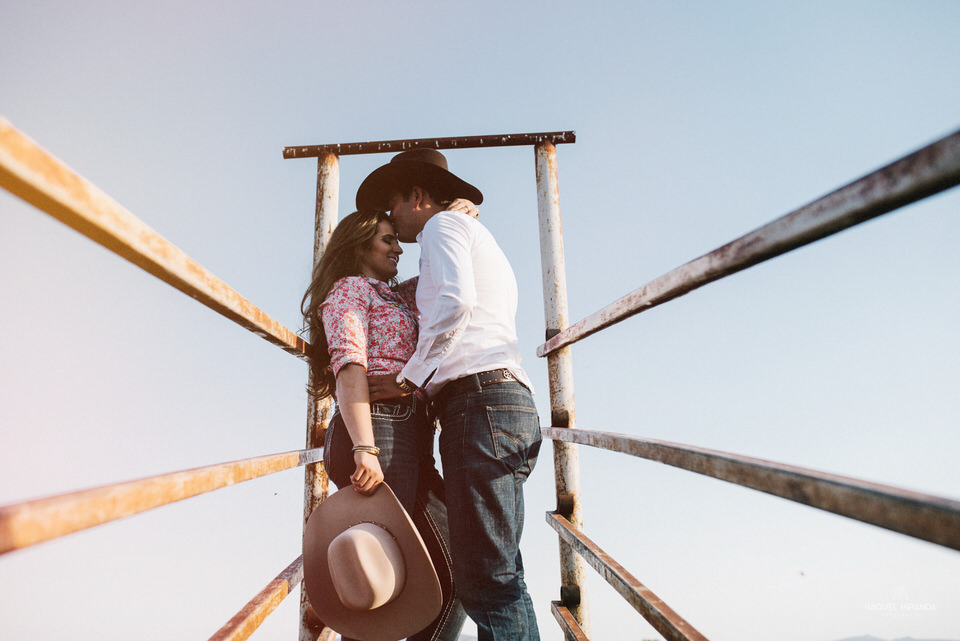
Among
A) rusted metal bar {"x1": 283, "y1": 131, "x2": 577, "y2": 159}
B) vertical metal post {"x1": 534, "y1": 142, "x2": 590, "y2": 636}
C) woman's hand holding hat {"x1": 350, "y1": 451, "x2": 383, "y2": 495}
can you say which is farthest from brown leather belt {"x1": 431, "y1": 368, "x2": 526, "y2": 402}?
rusted metal bar {"x1": 283, "y1": 131, "x2": 577, "y2": 159}

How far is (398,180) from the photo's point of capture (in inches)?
93.0

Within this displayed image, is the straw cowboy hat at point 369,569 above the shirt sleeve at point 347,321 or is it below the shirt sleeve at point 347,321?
below

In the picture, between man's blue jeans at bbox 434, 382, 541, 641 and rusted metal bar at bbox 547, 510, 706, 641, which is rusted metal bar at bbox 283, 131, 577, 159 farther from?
rusted metal bar at bbox 547, 510, 706, 641

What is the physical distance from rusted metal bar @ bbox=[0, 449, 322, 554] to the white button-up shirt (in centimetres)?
66

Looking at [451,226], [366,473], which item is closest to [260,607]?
[366,473]

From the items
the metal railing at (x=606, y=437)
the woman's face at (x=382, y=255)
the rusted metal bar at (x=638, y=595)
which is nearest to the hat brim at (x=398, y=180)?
the woman's face at (x=382, y=255)

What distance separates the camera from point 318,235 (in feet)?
9.06

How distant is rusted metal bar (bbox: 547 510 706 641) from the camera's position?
52.1 inches

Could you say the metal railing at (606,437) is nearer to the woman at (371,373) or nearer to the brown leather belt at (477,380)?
the woman at (371,373)

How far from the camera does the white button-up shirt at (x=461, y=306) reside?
66.3 inches

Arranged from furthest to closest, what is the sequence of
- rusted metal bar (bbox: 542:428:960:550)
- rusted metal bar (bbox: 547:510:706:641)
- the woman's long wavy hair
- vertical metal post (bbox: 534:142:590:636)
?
vertical metal post (bbox: 534:142:590:636)
the woman's long wavy hair
rusted metal bar (bbox: 547:510:706:641)
rusted metal bar (bbox: 542:428:960:550)

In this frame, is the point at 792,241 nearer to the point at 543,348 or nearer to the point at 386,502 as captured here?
the point at 386,502

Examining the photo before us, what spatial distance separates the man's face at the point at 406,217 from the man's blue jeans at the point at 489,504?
782 mm

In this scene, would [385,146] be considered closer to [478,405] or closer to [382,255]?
[382,255]
